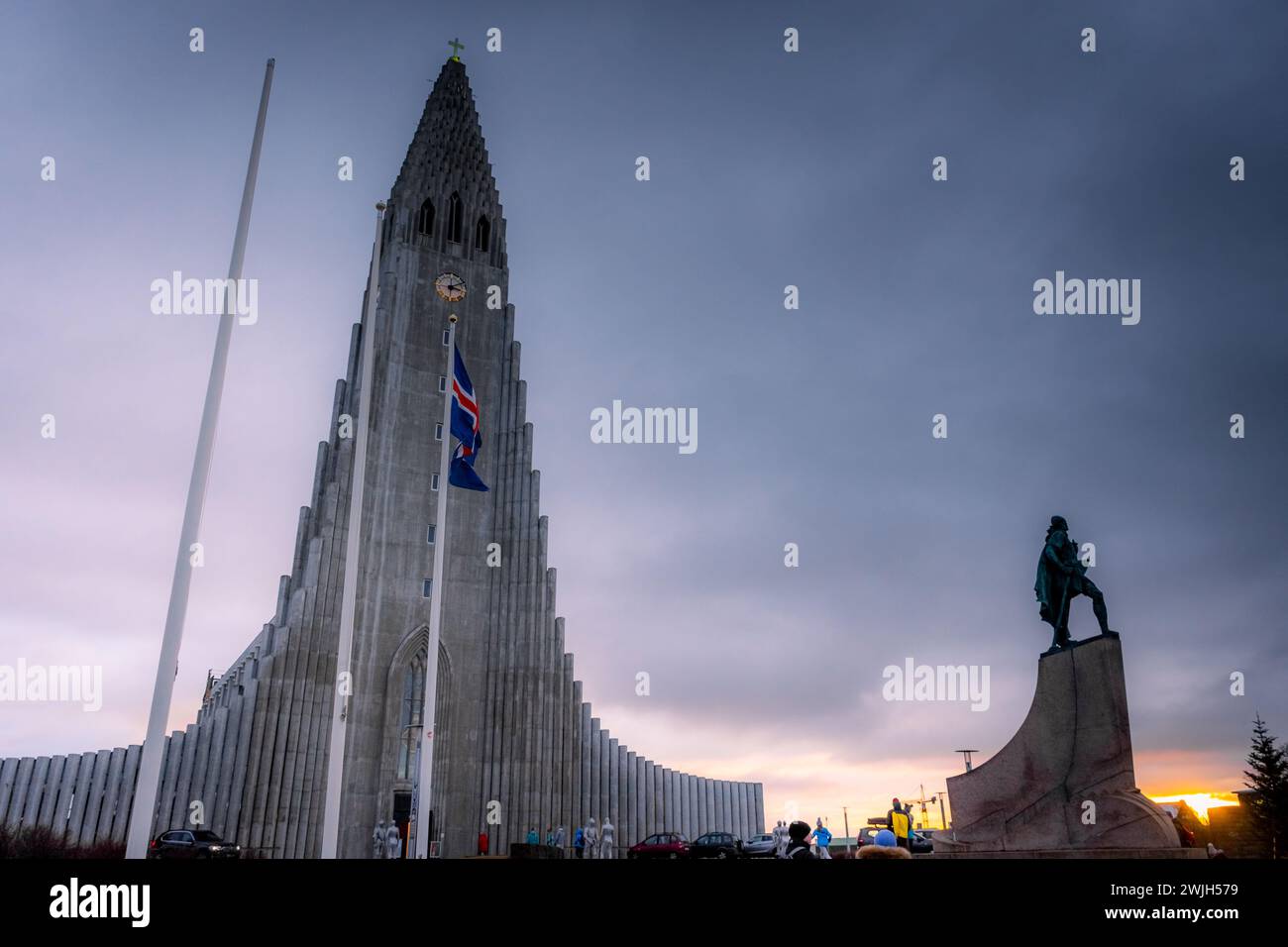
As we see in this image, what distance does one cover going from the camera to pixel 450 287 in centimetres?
4759

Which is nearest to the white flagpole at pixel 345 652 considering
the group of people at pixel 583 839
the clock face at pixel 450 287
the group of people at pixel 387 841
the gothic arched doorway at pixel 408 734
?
the group of people at pixel 387 841

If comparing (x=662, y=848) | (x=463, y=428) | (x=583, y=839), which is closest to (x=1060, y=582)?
(x=463, y=428)

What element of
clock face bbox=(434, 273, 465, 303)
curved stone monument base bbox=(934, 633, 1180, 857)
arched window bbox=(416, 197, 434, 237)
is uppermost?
arched window bbox=(416, 197, 434, 237)

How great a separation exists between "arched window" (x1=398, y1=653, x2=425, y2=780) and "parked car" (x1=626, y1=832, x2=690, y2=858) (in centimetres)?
1099

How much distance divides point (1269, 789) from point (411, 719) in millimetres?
46457

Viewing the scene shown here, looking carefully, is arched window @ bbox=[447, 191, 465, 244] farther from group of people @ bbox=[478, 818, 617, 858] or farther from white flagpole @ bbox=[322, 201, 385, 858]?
group of people @ bbox=[478, 818, 617, 858]

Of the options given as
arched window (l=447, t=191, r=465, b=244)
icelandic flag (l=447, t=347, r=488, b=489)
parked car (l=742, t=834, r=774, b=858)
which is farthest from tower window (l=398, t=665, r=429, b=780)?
arched window (l=447, t=191, r=465, b=244)

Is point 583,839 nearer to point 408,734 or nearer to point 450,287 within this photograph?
point 408,734

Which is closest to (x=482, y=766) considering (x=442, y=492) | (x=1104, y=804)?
(x=442, y=492)

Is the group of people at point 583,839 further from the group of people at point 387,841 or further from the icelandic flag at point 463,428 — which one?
the icelandic flag at point 463,428

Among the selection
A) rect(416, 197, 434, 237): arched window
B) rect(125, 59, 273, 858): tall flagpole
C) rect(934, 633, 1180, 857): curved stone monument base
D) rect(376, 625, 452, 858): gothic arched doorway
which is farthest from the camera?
rect(416, 197, 434, 237): arched window

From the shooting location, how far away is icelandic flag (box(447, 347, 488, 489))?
23.8 metres
